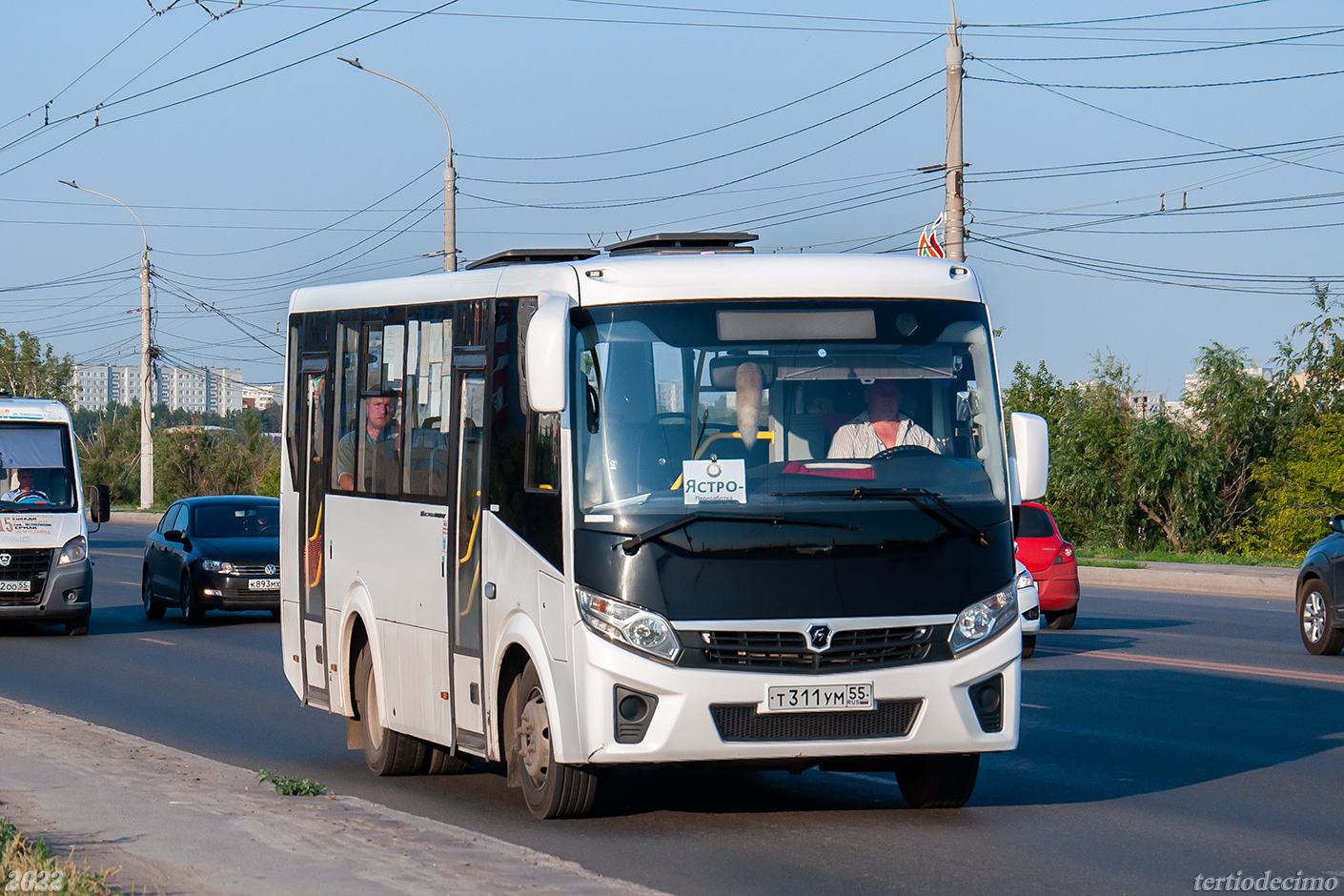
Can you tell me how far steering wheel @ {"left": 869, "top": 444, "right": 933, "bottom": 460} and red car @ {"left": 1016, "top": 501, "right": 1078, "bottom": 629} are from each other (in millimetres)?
10651

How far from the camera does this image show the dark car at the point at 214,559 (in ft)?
73.4

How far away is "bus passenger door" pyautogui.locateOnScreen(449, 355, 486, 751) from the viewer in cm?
919

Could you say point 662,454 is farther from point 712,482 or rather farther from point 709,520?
point 709,520

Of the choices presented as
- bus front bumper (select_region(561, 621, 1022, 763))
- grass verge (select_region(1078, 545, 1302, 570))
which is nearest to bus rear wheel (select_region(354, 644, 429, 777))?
bus front bumper (select_region(561, 621, 1022, 763))

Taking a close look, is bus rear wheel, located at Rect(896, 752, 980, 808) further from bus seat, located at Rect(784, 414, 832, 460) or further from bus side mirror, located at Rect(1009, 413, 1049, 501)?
bus seat, located at Rect(784, 414, 832, 460)

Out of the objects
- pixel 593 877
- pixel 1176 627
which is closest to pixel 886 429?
pixel 593 877

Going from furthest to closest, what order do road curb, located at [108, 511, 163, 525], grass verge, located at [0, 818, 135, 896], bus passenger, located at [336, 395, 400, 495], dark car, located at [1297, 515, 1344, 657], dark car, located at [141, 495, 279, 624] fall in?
road curb, located at [108, 511, 163, 525] → dark car, located at [141, 495, 279, 624] → dark car, located at [1297, 515, 1344, 657] → bus passenger, located at [336, 395, 400, 495] → grass verge, located at [0, 818, 135, 896]

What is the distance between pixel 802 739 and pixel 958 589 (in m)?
1.00

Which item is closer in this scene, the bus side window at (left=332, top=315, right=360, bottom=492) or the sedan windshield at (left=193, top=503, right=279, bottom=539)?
the bus side window at (left=332, top=315, right=360, bottom=492)

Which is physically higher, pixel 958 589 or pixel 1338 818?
pixel 958 589

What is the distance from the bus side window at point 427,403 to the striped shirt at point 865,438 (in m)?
2.19

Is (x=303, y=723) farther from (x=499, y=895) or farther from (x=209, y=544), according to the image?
(x=209, y=544)

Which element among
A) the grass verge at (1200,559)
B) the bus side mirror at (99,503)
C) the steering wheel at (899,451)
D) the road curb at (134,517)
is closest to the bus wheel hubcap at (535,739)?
the steering wheel at (899,451)

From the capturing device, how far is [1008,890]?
7160 mm
